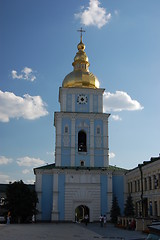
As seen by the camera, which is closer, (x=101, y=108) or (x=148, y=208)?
(x=148, y=208)

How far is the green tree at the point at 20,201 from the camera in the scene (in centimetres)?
3684

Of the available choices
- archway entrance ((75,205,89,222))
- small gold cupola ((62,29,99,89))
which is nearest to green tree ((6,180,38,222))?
archway entrance ((75,205,89,222))

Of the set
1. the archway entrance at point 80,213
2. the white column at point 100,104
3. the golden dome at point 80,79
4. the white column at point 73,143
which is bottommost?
the archway entrance at point 80,213

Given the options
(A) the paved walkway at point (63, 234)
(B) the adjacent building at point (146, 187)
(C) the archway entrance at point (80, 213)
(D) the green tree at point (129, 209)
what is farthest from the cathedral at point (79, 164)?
(A) the paved walkway at point (63, 234)

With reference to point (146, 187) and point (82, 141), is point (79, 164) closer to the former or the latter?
point (82, 141)

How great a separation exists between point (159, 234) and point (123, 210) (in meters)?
36.7

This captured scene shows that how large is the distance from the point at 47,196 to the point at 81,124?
32.7 feet

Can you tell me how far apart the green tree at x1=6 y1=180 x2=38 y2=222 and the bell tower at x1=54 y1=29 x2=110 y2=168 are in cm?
519

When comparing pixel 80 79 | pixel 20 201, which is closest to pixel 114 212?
pixel 20 201

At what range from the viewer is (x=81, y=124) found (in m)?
42.4

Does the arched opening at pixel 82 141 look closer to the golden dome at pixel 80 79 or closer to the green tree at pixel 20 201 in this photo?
the golden dome at pixel 80 79

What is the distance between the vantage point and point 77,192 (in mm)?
39500

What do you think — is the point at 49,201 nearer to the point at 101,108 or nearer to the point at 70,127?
the point at 70,127

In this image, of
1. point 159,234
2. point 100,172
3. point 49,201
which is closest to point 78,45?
point 100,172
